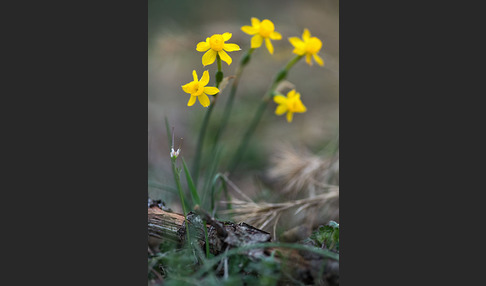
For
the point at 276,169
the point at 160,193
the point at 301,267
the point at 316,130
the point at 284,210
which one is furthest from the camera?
the point at 316,130

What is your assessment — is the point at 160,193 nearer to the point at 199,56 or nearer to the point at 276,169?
the point at 276,169

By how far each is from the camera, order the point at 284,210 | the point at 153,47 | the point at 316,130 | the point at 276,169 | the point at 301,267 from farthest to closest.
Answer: the point at 316,130
the point at 276,169
the point at 153,47
the point at 284,210
the point at 301,267

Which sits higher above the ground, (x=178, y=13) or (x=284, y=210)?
(x=178, y=13)

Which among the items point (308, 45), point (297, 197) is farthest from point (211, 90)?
point (297, 197)

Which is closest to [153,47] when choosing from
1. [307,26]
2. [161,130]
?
[161,130]

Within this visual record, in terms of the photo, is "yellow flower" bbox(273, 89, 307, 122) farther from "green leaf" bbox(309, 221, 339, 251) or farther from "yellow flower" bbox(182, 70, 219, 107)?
"green leaf" bbox(309, 221, 339, 251)

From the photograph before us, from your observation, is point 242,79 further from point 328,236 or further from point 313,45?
point 328,236
